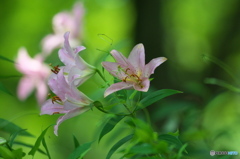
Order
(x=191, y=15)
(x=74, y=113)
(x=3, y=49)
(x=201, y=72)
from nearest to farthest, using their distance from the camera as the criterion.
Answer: (x=74, y=113), (x=201, y=72), (x=191, y=15), (x=3, y=49)

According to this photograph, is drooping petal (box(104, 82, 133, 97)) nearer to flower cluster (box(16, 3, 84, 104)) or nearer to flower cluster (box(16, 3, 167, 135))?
flower cluster (box(16, 3, 167, 135))

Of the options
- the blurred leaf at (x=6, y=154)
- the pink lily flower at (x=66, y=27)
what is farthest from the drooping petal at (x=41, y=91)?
the blurred leaf at (x=6, y=154)

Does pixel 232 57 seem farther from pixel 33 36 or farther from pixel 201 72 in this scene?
pixel 33 36

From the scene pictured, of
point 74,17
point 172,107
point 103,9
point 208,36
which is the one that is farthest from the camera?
point 103,9

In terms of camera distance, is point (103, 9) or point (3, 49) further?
point (103, 9)

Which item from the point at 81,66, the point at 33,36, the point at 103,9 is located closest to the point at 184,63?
the point at 103,9

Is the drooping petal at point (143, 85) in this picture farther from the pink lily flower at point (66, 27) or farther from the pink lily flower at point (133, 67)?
the pink lily flower at point (66, 27)
